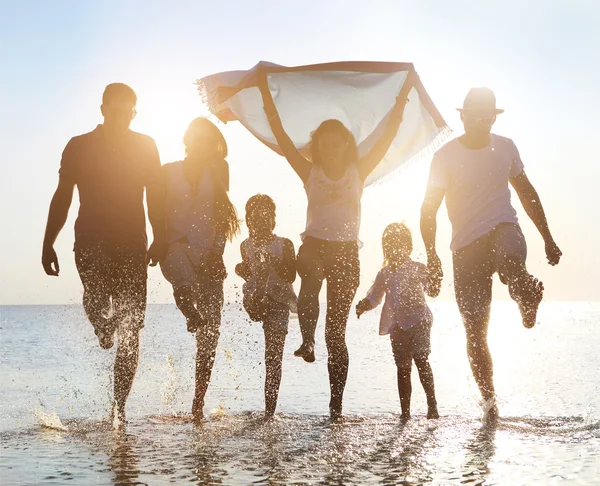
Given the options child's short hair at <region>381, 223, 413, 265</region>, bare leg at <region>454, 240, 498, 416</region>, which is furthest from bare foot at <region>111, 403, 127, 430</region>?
bare leg at <region>454, 240, 498, 416</region>

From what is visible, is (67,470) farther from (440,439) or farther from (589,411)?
(589,411)

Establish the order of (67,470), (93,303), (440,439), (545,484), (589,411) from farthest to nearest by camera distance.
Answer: (589,411)
(93,303)
(440,439)
(67,470)
(545,484)

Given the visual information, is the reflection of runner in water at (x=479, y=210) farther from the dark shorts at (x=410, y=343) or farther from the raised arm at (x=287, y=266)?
the raised arm at (x=287, y=266)

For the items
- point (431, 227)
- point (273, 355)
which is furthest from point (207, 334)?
point (431, 227)

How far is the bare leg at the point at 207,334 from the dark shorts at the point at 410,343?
166 centimetres

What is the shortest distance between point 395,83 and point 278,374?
10.2ft

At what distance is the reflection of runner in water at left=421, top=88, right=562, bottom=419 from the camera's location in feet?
22.4

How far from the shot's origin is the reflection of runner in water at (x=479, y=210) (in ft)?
22.4

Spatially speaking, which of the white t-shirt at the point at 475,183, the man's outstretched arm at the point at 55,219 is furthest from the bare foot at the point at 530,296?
the man's outstretched arm at the point at 55,219

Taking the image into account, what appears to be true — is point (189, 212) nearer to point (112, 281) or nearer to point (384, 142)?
point (112, 281)

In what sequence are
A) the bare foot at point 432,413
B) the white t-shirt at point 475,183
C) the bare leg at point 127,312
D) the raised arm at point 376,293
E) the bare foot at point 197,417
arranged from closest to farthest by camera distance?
the bare leg at point 127,312 → the white t-shirt at point 475,183 → the bare foot at point 197,417 → the bare foot at point 432,413 → the raised arm at point 376,293

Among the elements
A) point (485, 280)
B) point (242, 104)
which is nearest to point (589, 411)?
point (485, 280)

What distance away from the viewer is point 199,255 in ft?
23.2

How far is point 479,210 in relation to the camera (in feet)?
22.5
